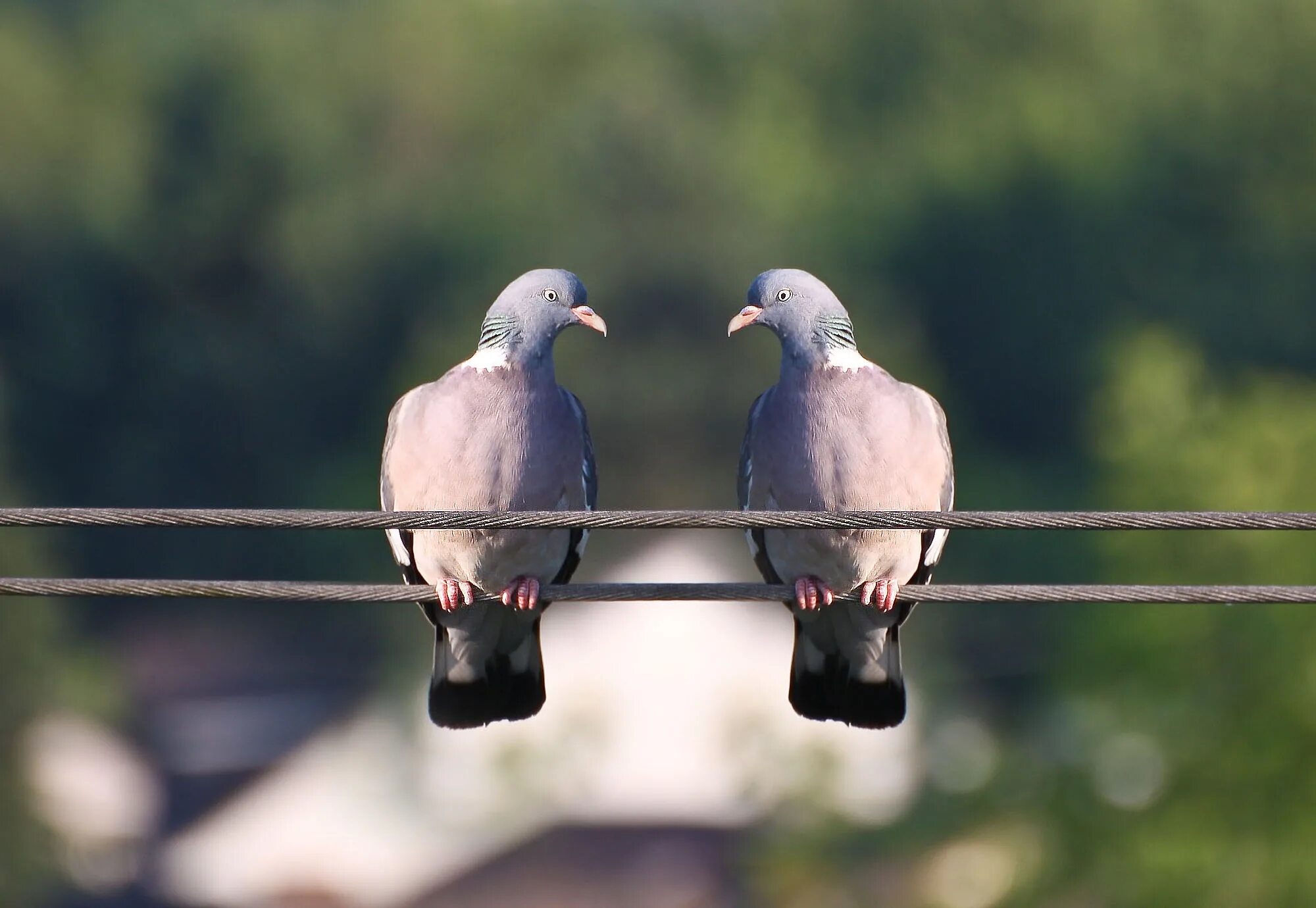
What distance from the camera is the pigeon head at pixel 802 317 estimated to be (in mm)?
8133

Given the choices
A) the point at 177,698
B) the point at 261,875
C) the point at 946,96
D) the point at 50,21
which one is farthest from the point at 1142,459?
the point at 50,21

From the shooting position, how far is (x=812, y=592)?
24.8ft

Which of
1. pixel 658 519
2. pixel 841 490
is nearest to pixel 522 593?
pixel 841 490

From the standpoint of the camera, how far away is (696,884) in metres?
40.2

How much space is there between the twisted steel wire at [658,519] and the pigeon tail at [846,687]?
205cm

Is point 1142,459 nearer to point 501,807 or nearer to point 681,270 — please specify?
point 501,807

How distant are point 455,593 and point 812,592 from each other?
1139 millimetres

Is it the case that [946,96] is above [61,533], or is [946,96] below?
above

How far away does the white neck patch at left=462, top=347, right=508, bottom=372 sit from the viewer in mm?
8062

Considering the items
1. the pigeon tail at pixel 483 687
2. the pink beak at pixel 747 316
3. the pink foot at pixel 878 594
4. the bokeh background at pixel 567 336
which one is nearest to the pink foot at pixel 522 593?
the pigeon tail at pixel 483 687

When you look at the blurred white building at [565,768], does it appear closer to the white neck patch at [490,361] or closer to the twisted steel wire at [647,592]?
the white neck patch at [490,361]

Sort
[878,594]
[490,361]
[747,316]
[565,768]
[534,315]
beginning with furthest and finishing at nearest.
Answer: [565,768], [747,316], [534,315], [490,361], [878,594]

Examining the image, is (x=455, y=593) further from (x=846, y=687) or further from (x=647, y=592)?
(x=647, y=592)

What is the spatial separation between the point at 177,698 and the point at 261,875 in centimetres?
2207
